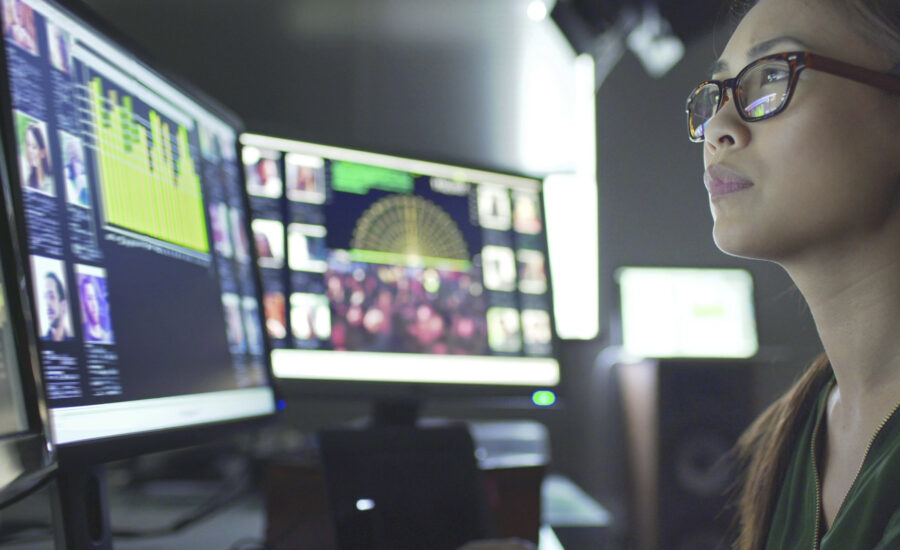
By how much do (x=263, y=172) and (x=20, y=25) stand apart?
1.96 feet

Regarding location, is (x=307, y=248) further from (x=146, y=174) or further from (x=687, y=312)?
(x=687, y=312)

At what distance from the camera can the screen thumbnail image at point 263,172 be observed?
1.10 meters

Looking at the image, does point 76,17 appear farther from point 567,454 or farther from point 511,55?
point 567,454

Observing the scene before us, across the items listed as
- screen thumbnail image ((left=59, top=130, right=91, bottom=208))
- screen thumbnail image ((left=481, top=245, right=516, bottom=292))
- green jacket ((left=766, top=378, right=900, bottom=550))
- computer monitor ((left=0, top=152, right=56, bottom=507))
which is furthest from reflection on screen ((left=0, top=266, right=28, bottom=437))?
screen thumbnail image ((left=481, top=245, right=516, bottom=292))

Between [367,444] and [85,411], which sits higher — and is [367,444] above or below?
below

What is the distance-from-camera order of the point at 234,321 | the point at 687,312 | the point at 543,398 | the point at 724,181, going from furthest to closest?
1. the point at 687,312
2. the point at 543,398
3. the point at 234,321
4. the point at 724,181

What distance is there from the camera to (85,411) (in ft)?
1.72

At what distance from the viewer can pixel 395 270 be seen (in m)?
1.16

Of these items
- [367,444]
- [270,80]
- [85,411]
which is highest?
[270,80]

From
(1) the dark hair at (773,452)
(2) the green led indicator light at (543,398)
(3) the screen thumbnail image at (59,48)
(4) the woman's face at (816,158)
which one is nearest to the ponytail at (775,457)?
(1) the dark hair at (773,452)

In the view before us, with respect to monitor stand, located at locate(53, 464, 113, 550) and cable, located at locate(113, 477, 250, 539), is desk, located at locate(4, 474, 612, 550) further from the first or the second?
monitor stand, located at locate(53, 464, 113, 550)

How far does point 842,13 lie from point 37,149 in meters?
0.66

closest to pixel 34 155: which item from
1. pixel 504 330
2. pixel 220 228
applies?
pixel 220 228

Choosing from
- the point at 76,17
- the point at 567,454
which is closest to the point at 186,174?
the point at 76,17
